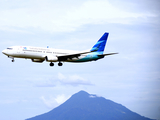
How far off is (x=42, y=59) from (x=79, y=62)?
45.4 ft

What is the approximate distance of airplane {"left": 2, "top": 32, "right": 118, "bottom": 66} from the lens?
258 ft

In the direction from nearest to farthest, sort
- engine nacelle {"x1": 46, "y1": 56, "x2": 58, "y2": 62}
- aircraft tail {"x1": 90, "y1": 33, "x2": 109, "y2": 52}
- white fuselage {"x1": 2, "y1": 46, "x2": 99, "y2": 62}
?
1. white fuselage {"x1": 2, "y1": 46, "x2": 99, "y2": 62}
2. engine nacelle {"x1": 46, "y1": 56, "x2": 58, "y2": 62}
3. aircraft tail {"x1": 90, "y1": 33, "x2": 109, "y2": 52}

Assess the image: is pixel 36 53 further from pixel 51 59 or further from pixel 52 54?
pixel 52 54

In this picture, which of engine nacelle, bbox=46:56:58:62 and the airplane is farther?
engine nacelle, bbox=46:56:58:62

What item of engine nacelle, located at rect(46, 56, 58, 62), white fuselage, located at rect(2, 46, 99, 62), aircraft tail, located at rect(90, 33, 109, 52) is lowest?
engine nacelle, located at rect(46, 56, 58, 62)

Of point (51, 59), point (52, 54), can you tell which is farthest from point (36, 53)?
point (52, 54)

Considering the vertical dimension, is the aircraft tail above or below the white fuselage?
above

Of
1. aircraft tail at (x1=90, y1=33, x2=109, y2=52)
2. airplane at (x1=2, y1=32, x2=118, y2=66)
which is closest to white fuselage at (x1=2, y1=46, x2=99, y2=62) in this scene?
airplane at (x1=2, y1=32, x2=118, y2=66)

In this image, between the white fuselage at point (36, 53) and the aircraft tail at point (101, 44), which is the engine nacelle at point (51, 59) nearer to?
the white fuselage at point (36, 53)

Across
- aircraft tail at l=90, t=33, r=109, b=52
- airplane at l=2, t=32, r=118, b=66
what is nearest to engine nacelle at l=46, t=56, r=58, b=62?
airplane at l=2, t=32, r=118, b=66

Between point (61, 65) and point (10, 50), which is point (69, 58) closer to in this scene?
point (61, 65)

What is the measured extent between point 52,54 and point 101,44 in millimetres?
20665

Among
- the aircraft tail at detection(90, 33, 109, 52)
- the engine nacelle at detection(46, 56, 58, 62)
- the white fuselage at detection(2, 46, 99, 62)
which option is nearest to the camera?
the white fuselage at detection(2, 46, 99, 62)

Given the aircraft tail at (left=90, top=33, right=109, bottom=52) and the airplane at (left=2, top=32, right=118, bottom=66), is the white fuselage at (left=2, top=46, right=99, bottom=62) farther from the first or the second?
the aircraft tail at (left=90, top=33, right=109, bottom=52)
